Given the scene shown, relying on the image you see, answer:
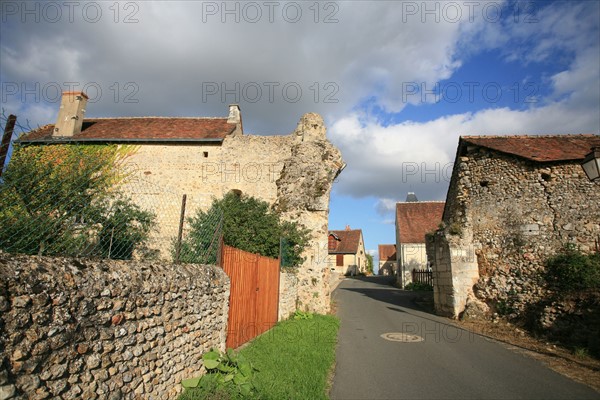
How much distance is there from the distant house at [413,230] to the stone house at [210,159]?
15.8m

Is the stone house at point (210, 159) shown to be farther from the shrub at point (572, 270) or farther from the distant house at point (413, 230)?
the distant house at point (413, 230)

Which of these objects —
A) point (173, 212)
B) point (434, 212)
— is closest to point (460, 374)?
point (173, 212)

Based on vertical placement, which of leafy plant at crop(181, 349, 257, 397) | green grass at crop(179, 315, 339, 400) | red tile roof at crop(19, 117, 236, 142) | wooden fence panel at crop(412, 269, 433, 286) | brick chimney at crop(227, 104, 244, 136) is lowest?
green grass at crop(179, 315, 339, 400)

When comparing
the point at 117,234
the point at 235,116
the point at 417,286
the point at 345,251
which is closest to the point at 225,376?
the point at 117,234

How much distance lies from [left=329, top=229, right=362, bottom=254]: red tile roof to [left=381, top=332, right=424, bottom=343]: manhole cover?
39146mm

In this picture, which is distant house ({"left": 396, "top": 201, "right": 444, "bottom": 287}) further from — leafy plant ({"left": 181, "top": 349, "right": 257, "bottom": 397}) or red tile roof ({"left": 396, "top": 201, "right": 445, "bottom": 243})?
leafy plant ({"left": 181, "top": 349, "right": 257, "bottom": 397})

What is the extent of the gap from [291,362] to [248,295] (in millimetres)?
2334

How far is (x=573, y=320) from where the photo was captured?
29.3 feet

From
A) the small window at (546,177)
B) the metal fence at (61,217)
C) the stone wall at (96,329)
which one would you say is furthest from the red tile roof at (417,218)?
the stone wall at (96,329)

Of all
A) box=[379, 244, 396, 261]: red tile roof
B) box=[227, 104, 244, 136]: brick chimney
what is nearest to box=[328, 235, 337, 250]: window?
box=[379, 244, 396, 261]: red tile roof

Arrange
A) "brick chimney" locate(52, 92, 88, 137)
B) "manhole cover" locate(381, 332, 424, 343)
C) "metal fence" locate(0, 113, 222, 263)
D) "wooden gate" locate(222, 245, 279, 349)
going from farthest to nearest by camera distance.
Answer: "brick chimney" locate(52, 92, 88, 137) → "manhole cover" locate(381, 332, 424, 343) → "wooden gate" locate(222, 245, 279, 349) → "metal fence" locate(0, 113, 222, 263)

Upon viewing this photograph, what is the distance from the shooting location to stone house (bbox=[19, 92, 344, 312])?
48.4ft

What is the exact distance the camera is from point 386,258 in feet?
177

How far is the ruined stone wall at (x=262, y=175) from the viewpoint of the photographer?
46.4ft
